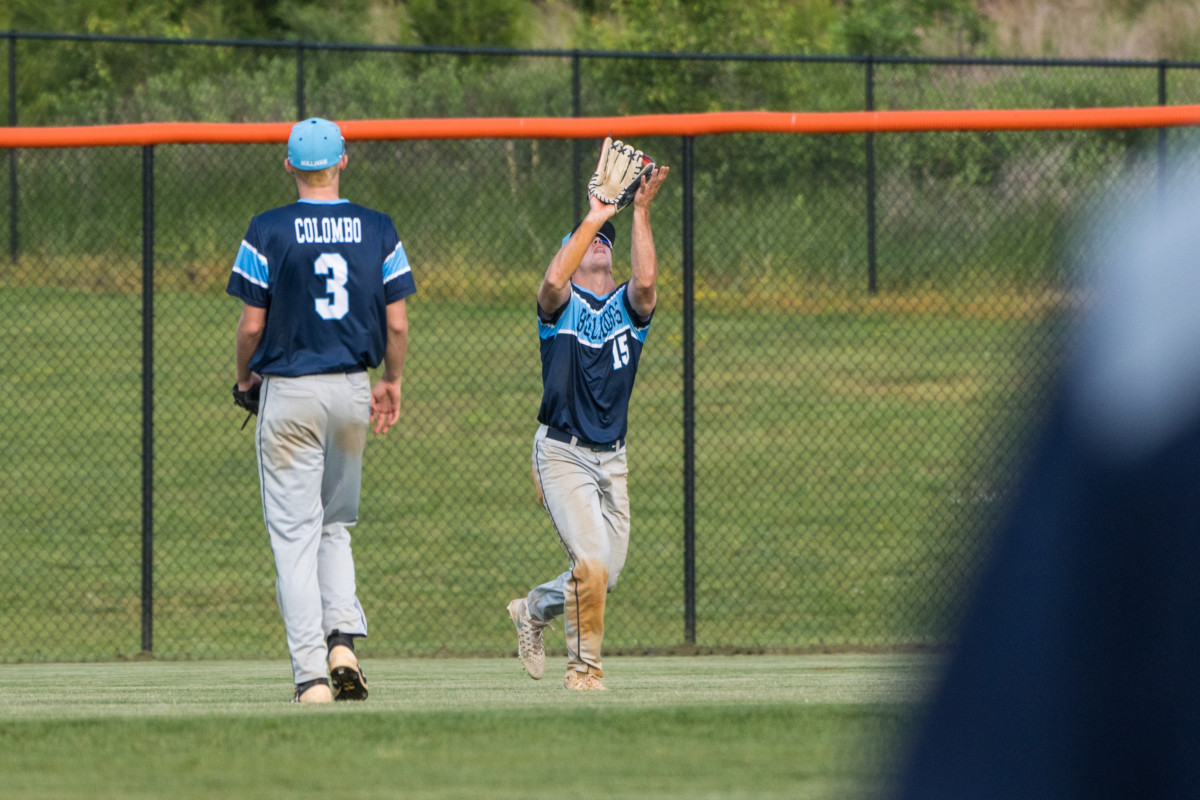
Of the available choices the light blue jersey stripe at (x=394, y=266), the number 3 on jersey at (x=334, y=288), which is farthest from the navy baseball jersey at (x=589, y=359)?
the number 3 on jersey at (x=334, y=288)

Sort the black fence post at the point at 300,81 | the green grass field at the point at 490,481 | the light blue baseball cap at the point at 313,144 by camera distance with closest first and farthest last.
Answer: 1. the light blue baseball cap at the point at 313,144
2. the green grass field at the point at 490,481
3. the black fence post at the point at 300,81

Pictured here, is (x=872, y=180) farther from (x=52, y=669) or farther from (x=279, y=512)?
(x=279, y=512)

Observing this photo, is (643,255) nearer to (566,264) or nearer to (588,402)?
(566,264)

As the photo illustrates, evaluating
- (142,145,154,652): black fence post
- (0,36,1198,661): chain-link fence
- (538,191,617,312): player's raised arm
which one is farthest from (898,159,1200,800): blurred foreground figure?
(0,36,1198,661): chain-link fence

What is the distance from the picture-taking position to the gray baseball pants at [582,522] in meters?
6.21

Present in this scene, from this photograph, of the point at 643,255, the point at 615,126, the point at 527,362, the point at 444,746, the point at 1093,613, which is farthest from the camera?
the point at 527,362

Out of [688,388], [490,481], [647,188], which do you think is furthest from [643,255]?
[490,481]

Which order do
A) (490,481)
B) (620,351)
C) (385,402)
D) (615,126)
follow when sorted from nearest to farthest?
(385,402) → (620,351) → (615,126) → (490,481)

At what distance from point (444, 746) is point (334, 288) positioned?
1819 mm

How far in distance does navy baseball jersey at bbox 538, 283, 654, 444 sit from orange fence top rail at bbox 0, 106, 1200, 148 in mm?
2385

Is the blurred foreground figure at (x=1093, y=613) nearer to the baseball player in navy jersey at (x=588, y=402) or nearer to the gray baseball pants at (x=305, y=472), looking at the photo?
the gray baseball pants at (x=305, y=472)

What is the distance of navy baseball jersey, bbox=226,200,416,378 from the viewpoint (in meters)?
5.39

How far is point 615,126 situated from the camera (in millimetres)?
8477

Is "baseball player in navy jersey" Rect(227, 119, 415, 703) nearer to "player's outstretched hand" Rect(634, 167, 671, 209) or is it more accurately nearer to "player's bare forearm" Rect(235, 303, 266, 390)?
"player's bare forearm" Rect(235, 303, 266, 390)
